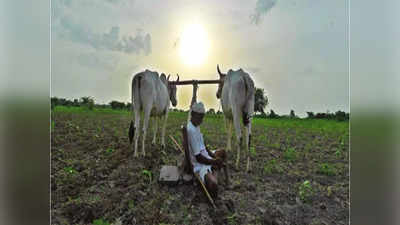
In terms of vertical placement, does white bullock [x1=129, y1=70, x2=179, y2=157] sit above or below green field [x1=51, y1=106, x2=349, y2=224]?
above

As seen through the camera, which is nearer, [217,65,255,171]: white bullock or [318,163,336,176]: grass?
[318,163,336,176]: grass

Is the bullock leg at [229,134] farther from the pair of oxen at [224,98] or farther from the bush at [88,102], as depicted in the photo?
the bush at [88,102]

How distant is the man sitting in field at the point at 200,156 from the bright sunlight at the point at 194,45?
25.6 inches

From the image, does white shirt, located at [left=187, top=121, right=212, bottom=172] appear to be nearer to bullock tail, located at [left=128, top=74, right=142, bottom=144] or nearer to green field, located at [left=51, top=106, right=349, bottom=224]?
green field, located at [left=51, top=106, right=349, bottom=224]

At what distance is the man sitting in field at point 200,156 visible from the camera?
2238 mm

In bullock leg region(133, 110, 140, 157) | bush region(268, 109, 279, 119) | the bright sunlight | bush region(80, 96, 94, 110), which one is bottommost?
bullock leg region(133, 110, 140, 157)

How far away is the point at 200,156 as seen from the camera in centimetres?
225

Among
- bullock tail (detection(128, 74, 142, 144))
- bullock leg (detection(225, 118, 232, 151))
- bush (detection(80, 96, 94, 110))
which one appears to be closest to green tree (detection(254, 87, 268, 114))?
bullock leg (detection(225, 118, 232, 151))

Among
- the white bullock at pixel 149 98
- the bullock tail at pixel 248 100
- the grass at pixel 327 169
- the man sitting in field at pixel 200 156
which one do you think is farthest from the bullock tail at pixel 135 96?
the grass at pixel 327 169

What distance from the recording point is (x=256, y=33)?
269 cm

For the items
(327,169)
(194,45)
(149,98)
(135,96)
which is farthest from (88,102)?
(327,169)

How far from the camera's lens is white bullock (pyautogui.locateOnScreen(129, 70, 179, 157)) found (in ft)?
9.19

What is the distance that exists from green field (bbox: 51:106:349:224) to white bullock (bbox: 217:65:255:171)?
0.10 m

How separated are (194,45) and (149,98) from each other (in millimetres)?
770
